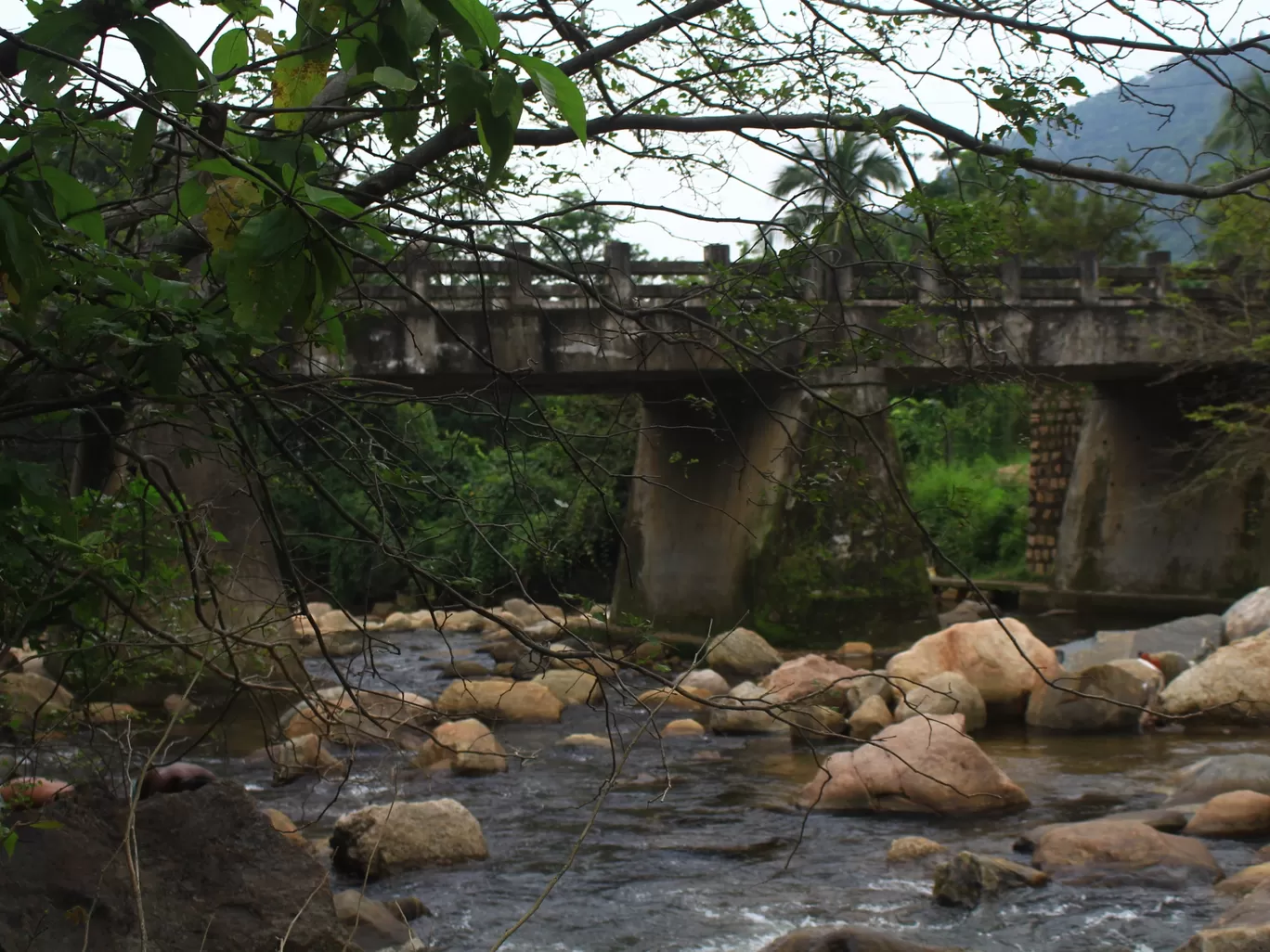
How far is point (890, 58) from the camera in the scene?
3.62m

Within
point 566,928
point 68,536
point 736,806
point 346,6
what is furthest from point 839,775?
point 346,6

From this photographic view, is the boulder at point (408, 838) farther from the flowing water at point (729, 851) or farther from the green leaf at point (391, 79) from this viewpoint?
the green leaf at point (391, 79)

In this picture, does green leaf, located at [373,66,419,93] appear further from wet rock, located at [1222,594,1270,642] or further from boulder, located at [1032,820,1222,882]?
wet rock, located at [1222,594,1270,642]

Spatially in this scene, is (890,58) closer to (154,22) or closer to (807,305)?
(807,305)

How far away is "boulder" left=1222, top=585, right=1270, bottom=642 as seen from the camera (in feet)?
41.6

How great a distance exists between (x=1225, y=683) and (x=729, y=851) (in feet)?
16.4

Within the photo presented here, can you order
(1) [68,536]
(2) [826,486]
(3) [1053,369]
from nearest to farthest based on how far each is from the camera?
(1) [68,536] < (2) [826,486] < (3) [1053,369]

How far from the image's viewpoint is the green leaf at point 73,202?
2.07 meters

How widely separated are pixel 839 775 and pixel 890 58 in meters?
5.43

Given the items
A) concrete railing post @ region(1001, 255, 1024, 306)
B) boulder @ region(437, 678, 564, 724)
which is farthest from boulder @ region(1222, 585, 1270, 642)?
boulder @ region(437, 678, 564, 724)

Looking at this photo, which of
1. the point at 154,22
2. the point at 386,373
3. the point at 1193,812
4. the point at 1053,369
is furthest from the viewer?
the point at 1053,369

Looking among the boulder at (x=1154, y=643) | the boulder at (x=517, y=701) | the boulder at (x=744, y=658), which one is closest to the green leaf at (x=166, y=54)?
→ the boulder at (x=517, y=701)

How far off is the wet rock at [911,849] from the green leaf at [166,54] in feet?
19.6

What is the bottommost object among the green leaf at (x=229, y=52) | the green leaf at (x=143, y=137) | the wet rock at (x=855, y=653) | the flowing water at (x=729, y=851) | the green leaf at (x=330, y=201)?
the wet rock at (x=855, y=653)
